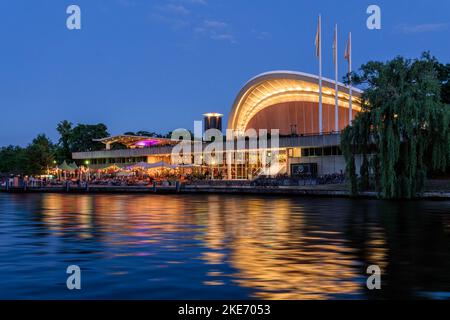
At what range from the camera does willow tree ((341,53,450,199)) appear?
41531 millimetres

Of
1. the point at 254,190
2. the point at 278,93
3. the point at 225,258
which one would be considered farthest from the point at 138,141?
the point at 225,258

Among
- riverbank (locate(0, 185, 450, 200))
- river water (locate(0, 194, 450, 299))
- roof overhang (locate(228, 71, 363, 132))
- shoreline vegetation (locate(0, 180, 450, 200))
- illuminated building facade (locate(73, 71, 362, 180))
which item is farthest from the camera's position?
roof overhang (locate(228, 71, 363, 132))

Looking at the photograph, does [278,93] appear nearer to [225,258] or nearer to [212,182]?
[212,182]

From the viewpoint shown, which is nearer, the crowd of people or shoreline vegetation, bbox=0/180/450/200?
shoreline vegetation, bbox=0/180/450/200

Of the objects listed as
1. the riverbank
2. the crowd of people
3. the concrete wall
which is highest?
the concrete wall

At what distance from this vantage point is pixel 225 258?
15078mm

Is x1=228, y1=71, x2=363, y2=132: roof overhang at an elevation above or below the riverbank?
above

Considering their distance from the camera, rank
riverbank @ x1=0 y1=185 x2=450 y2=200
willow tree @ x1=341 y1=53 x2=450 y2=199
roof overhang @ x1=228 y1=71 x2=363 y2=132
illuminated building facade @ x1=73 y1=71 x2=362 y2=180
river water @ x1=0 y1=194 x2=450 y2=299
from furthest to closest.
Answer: roof overhang @ x1=228 y1=71 x2=363 y2=132 → illuminated building facade @ x1=73 y1=71 x2=362 y2=180 → riverbank @ x1=0 y1=185 x2=450 y2=200 → willow tree @ x1=341 y1=53 x2=450 y2=199 → river water @ x1=0 y1=194 x2=450 y2=299

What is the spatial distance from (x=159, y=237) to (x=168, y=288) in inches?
346

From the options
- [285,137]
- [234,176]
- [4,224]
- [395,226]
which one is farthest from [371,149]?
[234,176]

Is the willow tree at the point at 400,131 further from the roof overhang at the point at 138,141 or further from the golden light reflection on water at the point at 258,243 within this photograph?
the roof overhang at the point at 138,141

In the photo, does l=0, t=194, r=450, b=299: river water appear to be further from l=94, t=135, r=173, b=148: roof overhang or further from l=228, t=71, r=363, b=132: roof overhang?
l=94, t=135, r=173, b=148: roof overhang

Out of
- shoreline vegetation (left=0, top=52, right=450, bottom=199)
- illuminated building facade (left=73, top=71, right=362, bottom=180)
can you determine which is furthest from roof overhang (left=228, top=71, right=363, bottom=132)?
shoreline vegetation (left=0, top=52, right=450, bottom=199)

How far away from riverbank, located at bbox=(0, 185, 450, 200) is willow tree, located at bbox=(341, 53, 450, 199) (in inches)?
82.6
